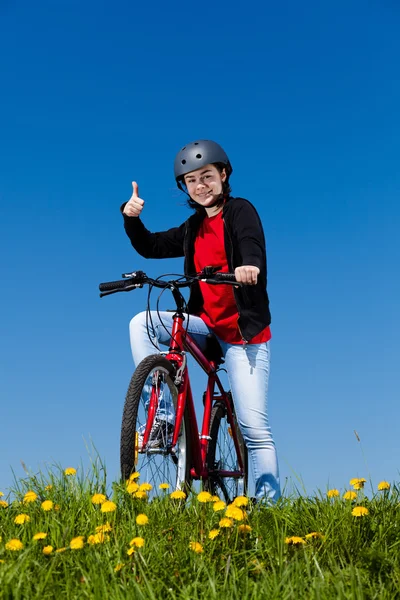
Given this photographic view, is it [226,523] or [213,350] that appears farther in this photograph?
[213,350]

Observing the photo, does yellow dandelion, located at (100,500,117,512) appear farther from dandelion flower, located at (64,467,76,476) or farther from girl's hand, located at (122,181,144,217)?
girl's hand, located at (122,181,144,217)

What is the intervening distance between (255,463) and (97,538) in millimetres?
3066

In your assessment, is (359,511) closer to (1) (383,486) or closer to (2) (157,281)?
(1) (383,486)

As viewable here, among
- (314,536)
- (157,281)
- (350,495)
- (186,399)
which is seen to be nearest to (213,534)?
(314,536)

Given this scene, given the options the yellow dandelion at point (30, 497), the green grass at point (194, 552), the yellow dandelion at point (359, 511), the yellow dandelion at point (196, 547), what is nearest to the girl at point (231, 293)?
the green grass at point (194, 552)

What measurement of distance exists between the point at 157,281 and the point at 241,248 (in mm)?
921

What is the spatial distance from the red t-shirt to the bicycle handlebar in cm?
75

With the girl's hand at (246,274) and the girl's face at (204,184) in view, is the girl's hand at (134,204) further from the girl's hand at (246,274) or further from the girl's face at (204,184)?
the girl's hand at (246,274)

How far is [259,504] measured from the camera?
530cm

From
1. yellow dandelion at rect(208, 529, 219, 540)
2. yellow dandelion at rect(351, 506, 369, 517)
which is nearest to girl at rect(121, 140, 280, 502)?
yellow dandelion at rect(351, 506, 369, 517)

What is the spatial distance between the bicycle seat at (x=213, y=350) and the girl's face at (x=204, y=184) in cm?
128

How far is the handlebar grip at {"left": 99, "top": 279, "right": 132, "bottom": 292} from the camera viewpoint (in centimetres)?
615

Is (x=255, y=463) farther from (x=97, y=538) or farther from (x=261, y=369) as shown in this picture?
(x=97, y=538)

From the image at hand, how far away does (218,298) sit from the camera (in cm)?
673
